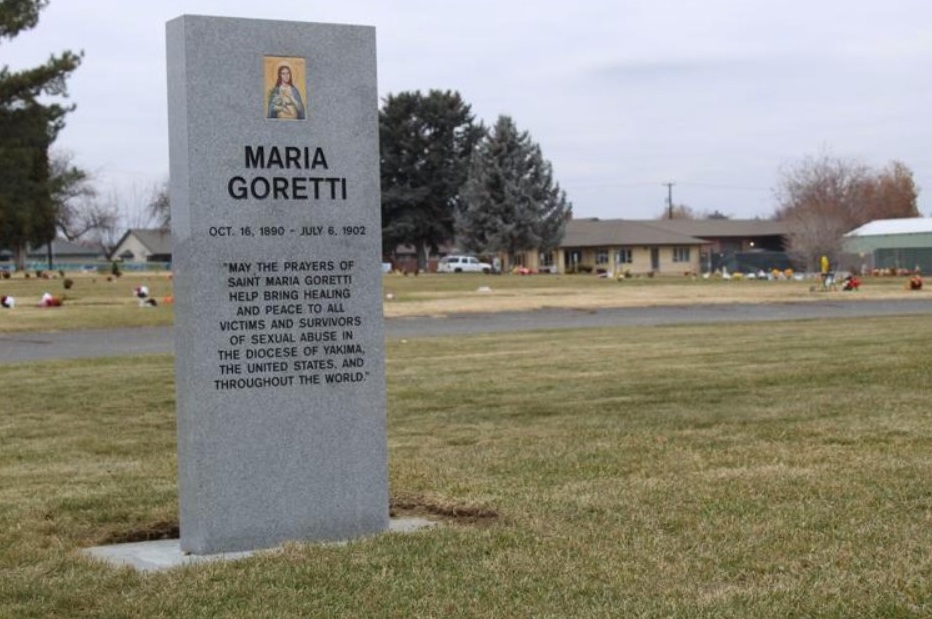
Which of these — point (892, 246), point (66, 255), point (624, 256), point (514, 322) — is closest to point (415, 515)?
point (514, 322)

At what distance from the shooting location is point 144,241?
142 meters

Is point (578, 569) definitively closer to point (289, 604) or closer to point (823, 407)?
point (289, 604)

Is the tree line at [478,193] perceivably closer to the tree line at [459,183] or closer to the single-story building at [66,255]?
the tree line at [459,183]

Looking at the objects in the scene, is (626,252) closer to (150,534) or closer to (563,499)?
(563,499)

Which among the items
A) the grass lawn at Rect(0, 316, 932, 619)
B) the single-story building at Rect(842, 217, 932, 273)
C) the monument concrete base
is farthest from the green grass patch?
the single-story building at Rect(842, 217, 932, 273)

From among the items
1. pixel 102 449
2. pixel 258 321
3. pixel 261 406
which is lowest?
pixel 102 449

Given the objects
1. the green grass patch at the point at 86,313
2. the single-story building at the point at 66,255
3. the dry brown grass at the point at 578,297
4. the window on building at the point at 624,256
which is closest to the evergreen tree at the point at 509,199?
the window on building at the point at 624,256

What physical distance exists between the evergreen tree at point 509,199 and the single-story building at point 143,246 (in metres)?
57.5

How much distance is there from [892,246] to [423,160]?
32750 millimetres

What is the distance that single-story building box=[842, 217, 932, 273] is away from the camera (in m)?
82.2

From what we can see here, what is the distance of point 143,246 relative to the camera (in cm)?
14212

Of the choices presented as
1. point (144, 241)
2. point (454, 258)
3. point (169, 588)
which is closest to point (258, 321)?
point (169, 588)

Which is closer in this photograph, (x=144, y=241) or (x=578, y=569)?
(x=578, y=569)

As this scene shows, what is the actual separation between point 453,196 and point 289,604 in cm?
9066
